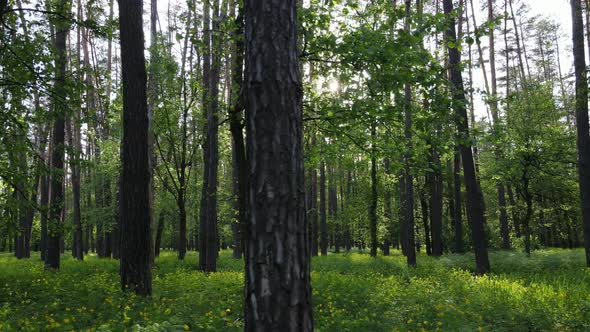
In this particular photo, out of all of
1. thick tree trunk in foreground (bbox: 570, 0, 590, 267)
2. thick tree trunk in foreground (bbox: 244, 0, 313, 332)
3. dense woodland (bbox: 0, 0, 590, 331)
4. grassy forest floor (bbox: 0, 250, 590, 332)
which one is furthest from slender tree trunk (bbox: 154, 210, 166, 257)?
thick tree trunk in foreground (bbox: 244, 0, 313, 332)

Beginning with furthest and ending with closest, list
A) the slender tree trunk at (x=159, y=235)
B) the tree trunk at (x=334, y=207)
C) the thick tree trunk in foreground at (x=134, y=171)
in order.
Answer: the tree trunk at (x=334, y=207)
the slender tree trunk at (x=159, y=235)
the thick tree trunk in foreground at (x=134, y=171)

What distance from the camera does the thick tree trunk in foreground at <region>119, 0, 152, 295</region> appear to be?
689cm

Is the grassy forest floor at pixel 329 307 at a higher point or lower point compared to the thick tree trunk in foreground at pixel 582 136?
lower

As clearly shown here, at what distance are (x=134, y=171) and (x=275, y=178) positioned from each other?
17.2 ft

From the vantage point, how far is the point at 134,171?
6.95 meters

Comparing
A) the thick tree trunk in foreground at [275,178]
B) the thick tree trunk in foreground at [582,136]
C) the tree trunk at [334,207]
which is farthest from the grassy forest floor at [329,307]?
the tree trunk at [334,207]

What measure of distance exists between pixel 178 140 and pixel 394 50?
485 inches

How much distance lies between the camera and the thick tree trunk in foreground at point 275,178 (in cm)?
235

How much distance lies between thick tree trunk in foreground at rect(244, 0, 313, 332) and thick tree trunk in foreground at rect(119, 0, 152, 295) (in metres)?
4.99

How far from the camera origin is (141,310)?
579 cm

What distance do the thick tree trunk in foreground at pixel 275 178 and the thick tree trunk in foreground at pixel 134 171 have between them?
4987 mm

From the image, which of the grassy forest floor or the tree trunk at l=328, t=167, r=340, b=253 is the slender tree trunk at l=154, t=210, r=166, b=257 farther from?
the grassy forest floor

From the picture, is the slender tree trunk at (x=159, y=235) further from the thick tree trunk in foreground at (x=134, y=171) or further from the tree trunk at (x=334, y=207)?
the thick tree trunk in foreground at (x=134, y=171)

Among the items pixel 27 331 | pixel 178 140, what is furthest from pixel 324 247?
pixel 27 331
